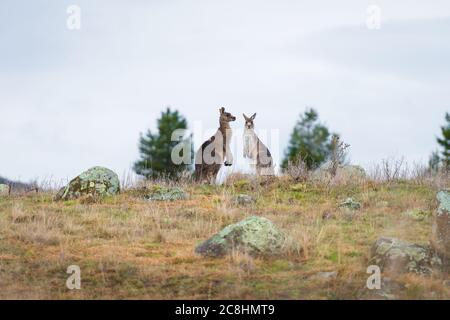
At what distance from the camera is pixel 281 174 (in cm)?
2172

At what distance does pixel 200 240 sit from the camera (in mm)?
14094

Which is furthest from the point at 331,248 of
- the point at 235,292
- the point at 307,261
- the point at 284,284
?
the point at 235,292

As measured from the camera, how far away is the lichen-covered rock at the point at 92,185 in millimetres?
19328

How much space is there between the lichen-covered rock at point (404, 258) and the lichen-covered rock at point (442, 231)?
19 cm

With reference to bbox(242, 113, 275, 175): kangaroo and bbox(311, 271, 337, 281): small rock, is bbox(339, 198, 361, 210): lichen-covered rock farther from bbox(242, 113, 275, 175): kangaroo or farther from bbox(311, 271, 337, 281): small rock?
bbox(242, 113, 275, 175): kangaroo

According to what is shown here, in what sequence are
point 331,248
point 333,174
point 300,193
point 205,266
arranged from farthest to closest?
1. point 333,174
2. point 300,193
3. point 331,248
4. point 205,266

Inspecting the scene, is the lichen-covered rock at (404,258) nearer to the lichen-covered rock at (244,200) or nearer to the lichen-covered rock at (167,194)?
the lichen-covered rock at (244,200)

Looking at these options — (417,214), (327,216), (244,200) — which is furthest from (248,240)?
(244,200)

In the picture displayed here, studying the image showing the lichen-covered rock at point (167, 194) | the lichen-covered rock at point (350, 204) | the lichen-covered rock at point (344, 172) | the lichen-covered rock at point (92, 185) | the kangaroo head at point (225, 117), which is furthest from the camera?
the kangaroo head at point (225, 117)

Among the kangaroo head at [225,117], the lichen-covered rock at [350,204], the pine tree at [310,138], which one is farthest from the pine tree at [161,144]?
the lichen-covered rock at [350,204]

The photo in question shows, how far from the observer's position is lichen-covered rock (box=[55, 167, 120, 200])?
19.3 m

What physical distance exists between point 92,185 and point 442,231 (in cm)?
1007
